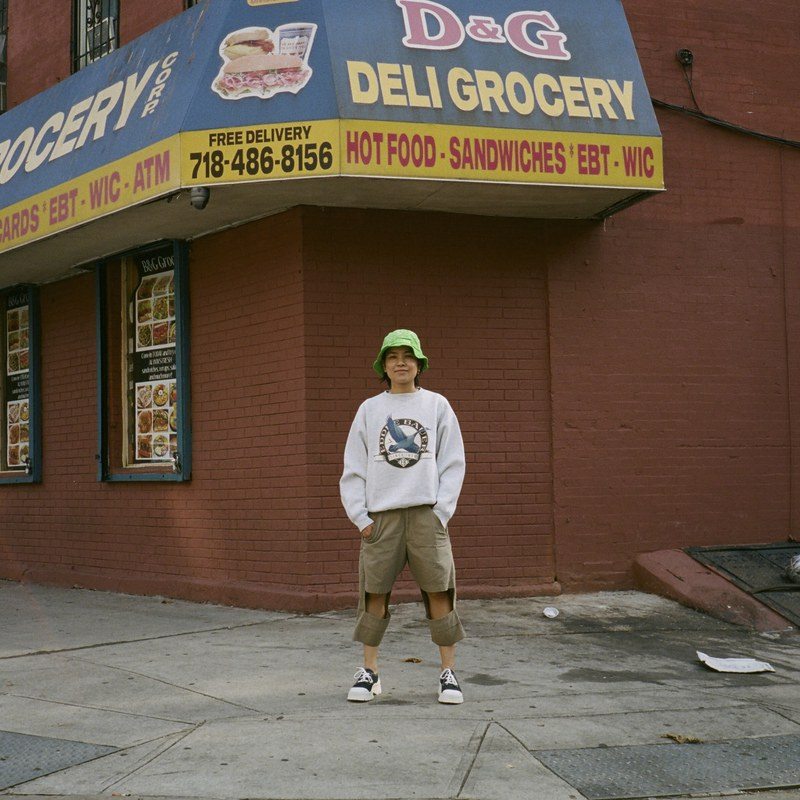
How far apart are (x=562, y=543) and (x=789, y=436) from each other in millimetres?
2319

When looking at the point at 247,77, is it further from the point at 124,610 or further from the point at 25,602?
the point at 25,602

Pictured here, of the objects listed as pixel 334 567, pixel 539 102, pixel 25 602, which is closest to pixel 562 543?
pixel 334 567

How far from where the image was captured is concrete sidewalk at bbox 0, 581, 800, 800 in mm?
4500

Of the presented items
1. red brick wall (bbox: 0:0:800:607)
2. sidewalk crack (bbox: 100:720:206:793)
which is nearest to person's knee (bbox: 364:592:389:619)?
sidewalk crack (bbox: 100:720:206:793)

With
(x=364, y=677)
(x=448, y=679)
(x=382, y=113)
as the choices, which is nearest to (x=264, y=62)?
(x=382, y=113)

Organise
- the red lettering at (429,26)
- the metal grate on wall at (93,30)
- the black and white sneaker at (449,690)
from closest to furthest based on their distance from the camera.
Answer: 1. the black and white sneaker at (449,690)
2. the red lettering at (429,26)
3. the metal grate on wall at (93,30)

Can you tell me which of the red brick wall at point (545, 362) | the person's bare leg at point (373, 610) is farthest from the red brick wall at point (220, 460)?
the person's bare leg at point (373, 610)

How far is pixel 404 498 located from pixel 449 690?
98cm

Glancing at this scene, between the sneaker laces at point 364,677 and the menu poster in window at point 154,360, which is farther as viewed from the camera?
the menu poster in window at point 154,360

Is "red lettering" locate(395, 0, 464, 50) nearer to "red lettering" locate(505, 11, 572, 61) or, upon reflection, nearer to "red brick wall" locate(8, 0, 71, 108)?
"red lettering" locate(505, 11, 572, 61)

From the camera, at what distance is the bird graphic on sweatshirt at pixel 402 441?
5.66 metres

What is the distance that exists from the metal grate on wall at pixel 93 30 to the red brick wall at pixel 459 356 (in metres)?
3.64

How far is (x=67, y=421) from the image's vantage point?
11.1 metres

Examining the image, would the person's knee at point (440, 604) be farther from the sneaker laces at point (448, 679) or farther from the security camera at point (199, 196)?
the security camera at point (199, 196)
